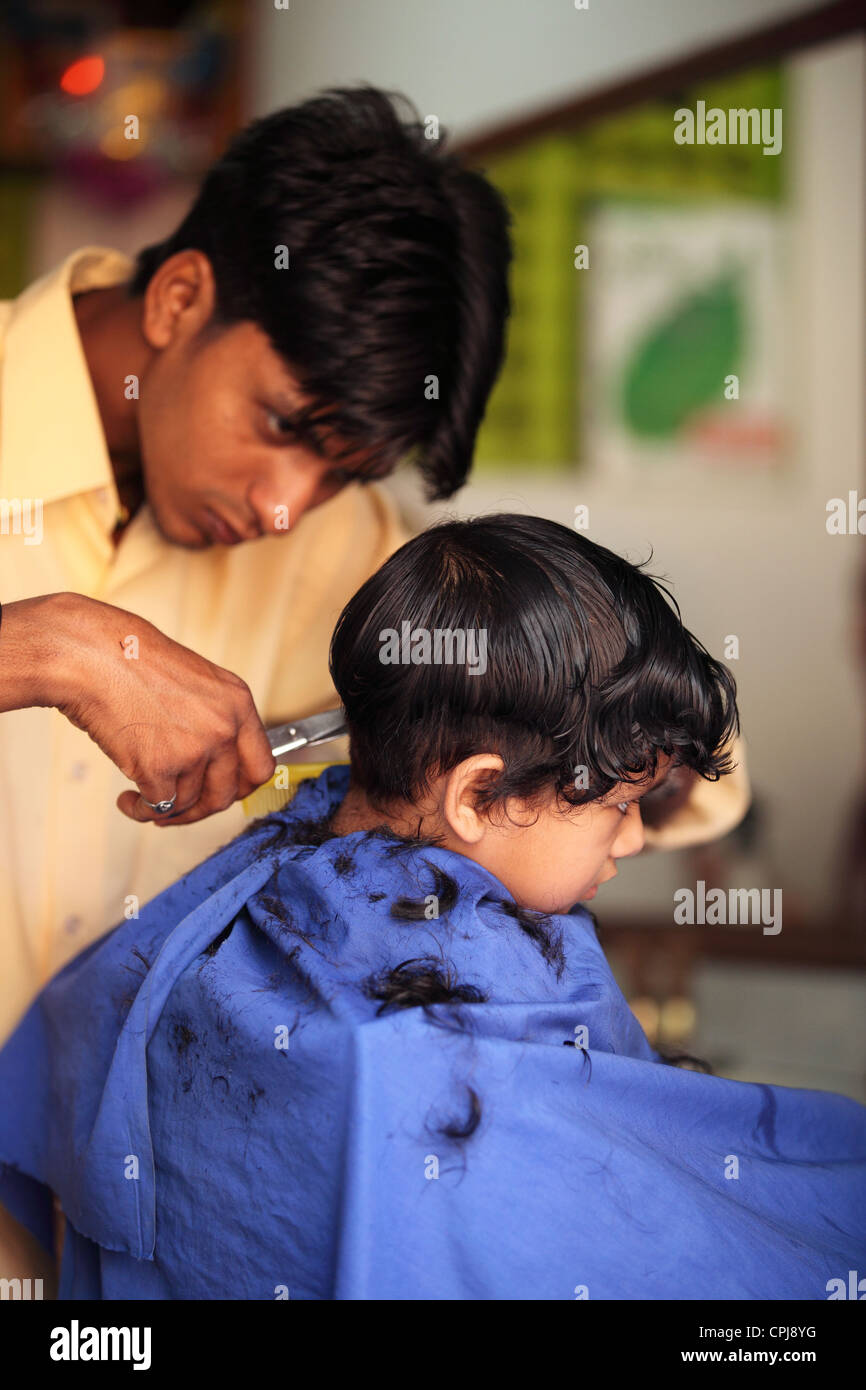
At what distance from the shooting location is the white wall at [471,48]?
2.60 metres

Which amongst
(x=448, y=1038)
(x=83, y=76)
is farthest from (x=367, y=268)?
(x=83, y=76)

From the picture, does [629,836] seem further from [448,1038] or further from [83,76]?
[83,76]

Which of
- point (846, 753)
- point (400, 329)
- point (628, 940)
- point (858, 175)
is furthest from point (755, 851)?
point (400, 329)

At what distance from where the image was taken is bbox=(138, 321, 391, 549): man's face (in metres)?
1.31

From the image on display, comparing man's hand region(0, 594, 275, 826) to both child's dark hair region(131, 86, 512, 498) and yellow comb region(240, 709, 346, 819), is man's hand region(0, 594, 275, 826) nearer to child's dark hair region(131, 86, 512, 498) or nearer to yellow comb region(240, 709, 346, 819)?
yellow comb region(240, 709, 346, 819)

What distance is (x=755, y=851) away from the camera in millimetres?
3568

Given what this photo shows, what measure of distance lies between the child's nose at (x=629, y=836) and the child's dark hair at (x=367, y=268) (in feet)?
1.59

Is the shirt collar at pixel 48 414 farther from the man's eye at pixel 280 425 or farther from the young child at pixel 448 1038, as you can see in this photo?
the young child at pixel 448 1038

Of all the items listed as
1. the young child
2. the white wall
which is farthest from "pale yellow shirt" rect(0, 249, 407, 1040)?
the white wall

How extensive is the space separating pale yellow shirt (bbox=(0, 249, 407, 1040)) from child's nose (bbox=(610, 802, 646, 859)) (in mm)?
450

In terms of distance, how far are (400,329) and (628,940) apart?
6.72 feet

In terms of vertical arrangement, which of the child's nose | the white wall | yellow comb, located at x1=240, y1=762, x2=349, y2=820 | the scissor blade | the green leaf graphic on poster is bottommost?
the child's nose

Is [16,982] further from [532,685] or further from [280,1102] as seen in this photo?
[532,685]

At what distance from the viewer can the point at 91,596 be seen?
1.36m
